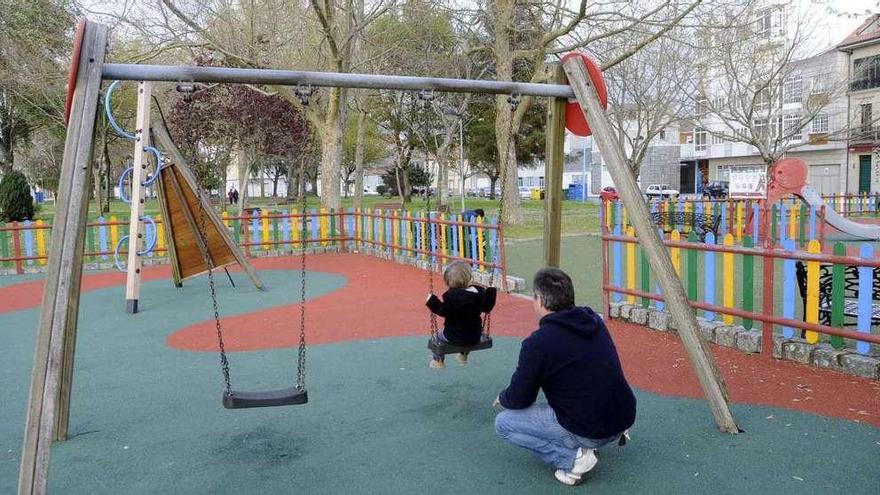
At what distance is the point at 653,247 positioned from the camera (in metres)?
4.46

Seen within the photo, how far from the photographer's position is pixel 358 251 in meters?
16.1

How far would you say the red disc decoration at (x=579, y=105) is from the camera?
16.0ft

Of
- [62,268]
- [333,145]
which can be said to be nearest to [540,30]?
[333,145]

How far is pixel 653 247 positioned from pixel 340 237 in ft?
40.8

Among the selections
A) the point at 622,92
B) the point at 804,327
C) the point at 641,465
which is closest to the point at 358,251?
the point at 804,327

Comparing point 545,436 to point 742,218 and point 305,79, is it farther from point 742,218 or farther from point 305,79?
point 742,218

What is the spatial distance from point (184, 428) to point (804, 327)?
475 cm

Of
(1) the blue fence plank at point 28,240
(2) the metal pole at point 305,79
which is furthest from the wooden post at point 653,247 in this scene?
(1) the blue fence plank at point 28,240

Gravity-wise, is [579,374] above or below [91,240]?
below

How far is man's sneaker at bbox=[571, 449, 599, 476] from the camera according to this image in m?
3.38

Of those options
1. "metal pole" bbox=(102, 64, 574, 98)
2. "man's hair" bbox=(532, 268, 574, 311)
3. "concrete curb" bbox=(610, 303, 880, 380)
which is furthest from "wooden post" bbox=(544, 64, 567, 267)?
"man's hair" bbox=(532, 268, 574, 311)

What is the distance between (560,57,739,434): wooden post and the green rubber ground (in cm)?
25

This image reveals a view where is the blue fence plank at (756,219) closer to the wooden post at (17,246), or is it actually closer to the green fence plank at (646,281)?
the green fence plank at (646,281)

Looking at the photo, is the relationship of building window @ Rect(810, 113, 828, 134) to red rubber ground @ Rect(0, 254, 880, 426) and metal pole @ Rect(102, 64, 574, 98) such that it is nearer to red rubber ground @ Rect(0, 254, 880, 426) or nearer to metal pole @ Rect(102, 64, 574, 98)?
red rubber ground @ Rect(0, 254, 880, 426)
